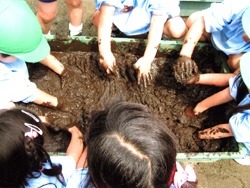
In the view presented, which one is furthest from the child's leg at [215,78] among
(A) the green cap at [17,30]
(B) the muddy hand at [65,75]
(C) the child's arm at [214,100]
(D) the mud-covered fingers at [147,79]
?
(A) the green cap at [17,30]

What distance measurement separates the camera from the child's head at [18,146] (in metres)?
1.26

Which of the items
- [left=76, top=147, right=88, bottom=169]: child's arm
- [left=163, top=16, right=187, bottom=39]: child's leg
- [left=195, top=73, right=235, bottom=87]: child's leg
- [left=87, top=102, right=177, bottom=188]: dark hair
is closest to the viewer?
[left=87, top=102, right=177, bottom=188]: dark hair

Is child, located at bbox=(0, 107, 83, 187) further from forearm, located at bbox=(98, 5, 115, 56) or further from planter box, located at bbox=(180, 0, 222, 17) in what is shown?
planter box, located at bbox=(180, 0, 222, 17)

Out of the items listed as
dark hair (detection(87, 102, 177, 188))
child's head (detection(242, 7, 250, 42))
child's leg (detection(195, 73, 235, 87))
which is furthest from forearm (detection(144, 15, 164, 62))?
dark hair (detection(87, 102, 177, 188))

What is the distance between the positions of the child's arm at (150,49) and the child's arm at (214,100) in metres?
0.37

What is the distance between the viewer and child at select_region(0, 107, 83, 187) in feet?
4.15

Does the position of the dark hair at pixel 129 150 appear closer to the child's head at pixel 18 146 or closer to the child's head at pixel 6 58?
the child's head at pixel 18 146

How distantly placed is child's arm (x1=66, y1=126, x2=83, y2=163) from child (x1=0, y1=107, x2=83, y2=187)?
164mm

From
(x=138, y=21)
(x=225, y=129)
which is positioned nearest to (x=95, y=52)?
(x=138, y=21)

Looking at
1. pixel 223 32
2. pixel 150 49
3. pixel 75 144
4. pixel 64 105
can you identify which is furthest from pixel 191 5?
pixel 75 144

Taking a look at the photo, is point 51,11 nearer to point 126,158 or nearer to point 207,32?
point 207,32

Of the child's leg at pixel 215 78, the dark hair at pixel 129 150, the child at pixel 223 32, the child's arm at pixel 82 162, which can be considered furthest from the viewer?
the child's leg at pixel 215 78

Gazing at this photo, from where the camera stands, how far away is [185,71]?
81.0 inches

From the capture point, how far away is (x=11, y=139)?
49.6 inches
